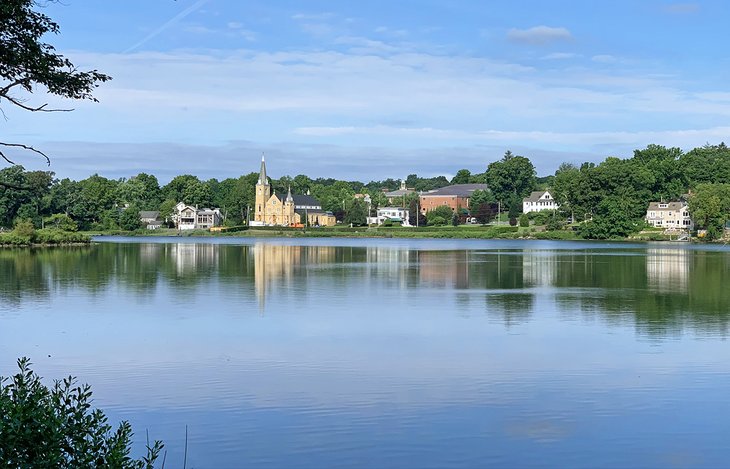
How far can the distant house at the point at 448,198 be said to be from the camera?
14638 cm

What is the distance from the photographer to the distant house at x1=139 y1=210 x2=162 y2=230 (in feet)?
432

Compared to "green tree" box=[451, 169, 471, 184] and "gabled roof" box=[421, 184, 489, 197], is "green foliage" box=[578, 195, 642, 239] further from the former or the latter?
"green tree" box=[451, 169, 471, 184]

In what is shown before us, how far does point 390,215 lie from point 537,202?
2635 cm

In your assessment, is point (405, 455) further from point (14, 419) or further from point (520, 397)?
point (14, 419)

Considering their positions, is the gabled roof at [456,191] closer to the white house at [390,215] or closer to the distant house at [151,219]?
the white house at [390,215]

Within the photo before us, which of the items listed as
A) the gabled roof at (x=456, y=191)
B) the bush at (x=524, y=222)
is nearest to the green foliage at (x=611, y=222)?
the bush at (x=524, y=222)

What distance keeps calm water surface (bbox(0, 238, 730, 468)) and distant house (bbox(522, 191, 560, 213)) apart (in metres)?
104

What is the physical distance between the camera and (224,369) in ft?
49.3

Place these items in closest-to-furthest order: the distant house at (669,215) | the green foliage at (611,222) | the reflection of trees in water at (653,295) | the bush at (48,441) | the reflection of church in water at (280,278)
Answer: the bush at (48,441)
the reflection of trees in water at (653,295)
the reflection of church in water at (280,278)
the green foliage at (611,222)
the distant house at (669,215)

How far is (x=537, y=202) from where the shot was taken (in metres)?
136

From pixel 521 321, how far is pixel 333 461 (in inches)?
509

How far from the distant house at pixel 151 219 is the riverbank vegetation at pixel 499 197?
1657 mm

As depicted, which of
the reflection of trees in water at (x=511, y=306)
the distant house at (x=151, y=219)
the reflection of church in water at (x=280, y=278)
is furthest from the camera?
the distant house at (x=151, y=219)

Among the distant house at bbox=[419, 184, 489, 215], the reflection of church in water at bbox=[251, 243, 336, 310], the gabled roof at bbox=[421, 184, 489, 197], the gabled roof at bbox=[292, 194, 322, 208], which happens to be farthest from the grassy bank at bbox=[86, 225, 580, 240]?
the reflection of church in water at bbox=[251, 243, 336, 310]
